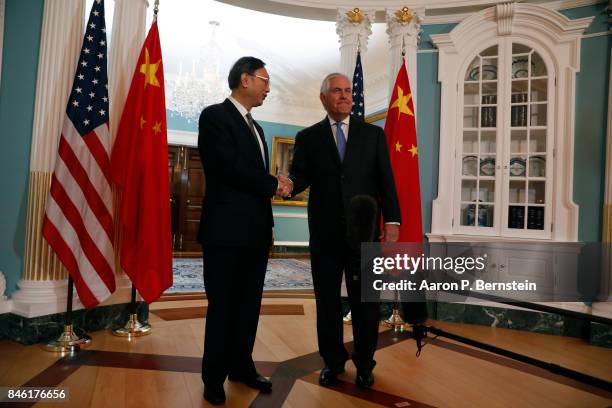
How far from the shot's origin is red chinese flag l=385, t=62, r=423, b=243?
136 inches

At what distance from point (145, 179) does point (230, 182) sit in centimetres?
120

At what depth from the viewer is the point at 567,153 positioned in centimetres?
367

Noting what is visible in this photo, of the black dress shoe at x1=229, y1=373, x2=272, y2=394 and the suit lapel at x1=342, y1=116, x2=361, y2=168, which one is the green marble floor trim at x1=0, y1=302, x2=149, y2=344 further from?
the suit lapel at x1=342, y1=116, x2=361, y2=168

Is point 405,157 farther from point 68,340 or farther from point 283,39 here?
point 283,39

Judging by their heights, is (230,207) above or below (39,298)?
above

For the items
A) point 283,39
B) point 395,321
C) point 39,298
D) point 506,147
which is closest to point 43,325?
point 39,298

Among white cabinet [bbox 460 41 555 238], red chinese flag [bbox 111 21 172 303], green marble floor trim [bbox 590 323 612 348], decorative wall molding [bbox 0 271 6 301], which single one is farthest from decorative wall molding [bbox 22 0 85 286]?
green marble floor trim [bbox 590 323 612 348]

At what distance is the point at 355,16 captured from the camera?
395cm

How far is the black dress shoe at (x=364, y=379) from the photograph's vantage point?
83.7 inches

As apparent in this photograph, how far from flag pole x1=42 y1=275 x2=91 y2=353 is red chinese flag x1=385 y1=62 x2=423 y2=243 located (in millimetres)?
2457

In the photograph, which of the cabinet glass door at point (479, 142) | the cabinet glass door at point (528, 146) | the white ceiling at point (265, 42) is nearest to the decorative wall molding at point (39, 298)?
the cabinet glass door at point (479, 142)

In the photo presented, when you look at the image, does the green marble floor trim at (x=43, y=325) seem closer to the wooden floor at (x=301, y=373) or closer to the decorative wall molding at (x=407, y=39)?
the wooden floor at (x=301, y=373)

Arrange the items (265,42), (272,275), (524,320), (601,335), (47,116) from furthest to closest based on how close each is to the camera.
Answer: (265,42) → (272,275) → (524,320) → (601,335) → (47,116)

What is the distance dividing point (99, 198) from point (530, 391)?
2.82 meters
